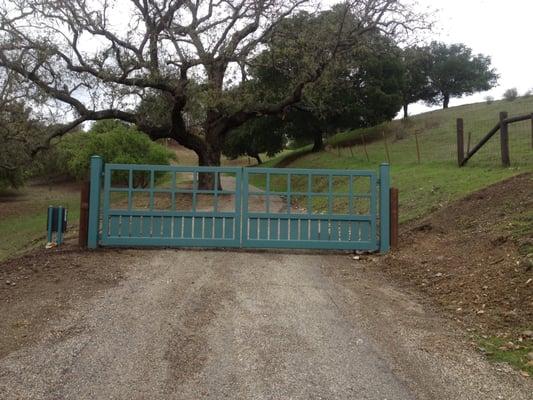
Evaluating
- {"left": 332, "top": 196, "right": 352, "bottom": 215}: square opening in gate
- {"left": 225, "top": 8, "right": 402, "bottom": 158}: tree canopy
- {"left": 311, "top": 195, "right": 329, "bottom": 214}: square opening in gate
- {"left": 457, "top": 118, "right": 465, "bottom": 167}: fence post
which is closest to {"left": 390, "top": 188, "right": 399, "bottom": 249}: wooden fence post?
{"left": 332, "top": 196, "right": 352, "bottom": 215}: square opening in gate

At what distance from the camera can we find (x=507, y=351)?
5.05m

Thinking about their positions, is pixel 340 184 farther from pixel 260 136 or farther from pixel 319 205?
pixel 260 136

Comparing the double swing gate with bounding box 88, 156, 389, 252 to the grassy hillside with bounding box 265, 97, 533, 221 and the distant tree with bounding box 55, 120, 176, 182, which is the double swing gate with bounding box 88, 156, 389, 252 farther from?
the distant tree with bounding box 55, 120, 176, 182

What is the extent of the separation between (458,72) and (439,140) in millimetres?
31761

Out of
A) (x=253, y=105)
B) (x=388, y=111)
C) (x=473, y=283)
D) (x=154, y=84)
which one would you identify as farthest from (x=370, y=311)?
(x=388, y=111)

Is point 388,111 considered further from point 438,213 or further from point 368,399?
point 368,399

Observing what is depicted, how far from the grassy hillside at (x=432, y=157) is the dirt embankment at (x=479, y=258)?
1.56 m

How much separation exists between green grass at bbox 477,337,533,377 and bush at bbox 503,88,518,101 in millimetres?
46014

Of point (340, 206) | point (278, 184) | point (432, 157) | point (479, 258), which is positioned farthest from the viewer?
point (278, 184)

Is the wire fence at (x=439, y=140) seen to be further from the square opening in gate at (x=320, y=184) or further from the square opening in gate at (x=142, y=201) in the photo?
the square opening in gate at (x=142, y=201)

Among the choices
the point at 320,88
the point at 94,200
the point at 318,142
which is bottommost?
the point at 94,200

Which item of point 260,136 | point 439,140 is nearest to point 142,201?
point 439,140

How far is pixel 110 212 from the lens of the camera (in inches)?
397

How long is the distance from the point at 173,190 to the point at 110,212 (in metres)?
1.33
